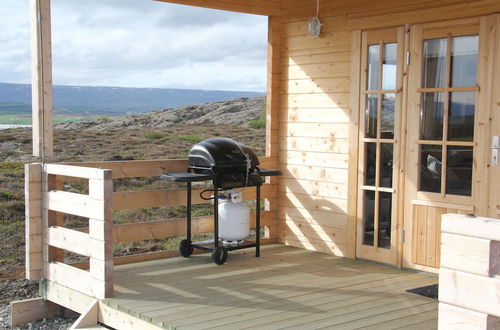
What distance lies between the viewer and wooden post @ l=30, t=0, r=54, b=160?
14.8 feet

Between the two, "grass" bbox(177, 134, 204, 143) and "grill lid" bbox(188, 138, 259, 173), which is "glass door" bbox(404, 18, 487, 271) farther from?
"grass" bbox(177, 134, 204, 143)

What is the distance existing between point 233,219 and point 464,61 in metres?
2.26

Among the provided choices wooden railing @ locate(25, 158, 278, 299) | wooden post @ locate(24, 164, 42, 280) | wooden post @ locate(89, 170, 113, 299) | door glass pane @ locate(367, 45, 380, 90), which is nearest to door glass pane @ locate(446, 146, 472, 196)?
door glass pane @ locate(367, 45, 380, 90)

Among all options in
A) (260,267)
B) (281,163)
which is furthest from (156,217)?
(260,267)

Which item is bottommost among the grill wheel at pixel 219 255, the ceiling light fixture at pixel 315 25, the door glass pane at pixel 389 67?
the grill wheel at pixel 219 255

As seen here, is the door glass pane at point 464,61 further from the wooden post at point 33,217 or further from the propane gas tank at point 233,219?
the wooden post at point 33,217

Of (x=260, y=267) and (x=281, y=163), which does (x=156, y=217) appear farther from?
(x=260, y=267)

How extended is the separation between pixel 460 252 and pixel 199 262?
3425mm

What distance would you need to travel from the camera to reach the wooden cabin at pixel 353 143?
445cm

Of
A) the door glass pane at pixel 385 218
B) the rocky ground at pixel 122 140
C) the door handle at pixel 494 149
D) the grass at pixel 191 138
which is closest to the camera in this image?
the door handle at pixel 494 149

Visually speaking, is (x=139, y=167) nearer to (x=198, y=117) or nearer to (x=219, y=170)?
(x=219, y=170)

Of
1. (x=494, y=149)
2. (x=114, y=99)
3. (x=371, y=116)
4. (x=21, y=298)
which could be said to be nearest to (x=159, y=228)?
(x=371, y=116)

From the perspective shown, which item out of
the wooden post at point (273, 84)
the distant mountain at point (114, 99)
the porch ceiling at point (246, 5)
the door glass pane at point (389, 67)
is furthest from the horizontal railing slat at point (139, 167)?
the distant mountain at point (114, 99)

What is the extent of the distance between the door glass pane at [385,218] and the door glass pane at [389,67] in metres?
0.91
